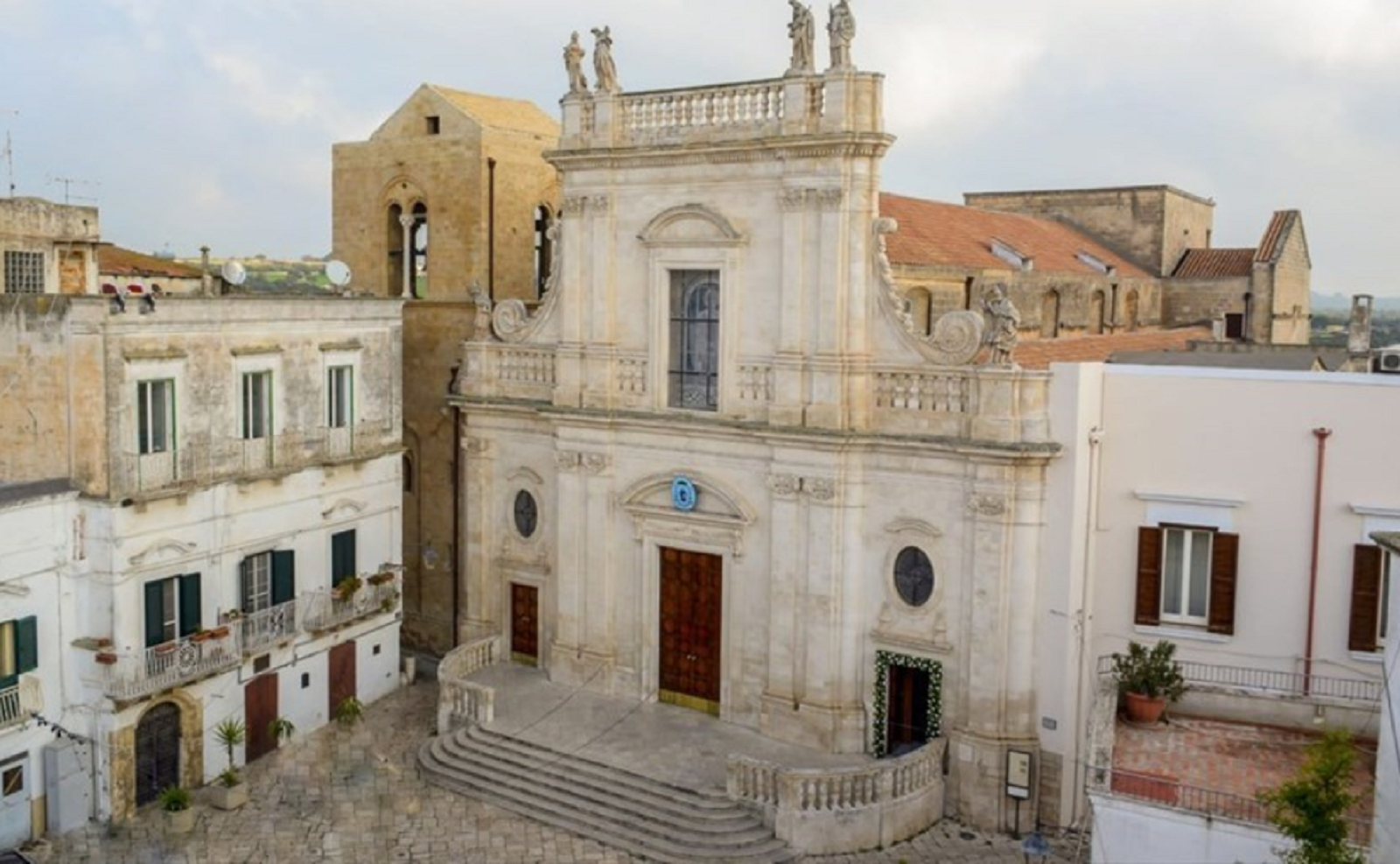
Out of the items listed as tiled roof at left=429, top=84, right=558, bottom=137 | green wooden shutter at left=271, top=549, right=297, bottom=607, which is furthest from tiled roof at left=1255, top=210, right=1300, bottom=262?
green wooden shutter at left=271, top=549, right=297, bottom=607

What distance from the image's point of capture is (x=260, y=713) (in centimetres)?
2512

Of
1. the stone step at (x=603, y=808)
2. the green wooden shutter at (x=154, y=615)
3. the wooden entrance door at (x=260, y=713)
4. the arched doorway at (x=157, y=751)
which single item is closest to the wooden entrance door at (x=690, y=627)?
the stone step at (x=603, y=808)

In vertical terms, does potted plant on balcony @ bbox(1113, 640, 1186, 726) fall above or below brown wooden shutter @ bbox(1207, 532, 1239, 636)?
below

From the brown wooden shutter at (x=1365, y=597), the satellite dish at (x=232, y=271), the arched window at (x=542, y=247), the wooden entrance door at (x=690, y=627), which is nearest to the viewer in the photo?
the brown wooden shutter at (x=1365, y=597)

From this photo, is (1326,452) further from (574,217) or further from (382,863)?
(382,863)

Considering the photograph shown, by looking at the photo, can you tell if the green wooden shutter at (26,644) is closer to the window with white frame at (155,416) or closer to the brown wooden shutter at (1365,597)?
the window with white frame at (155,416)

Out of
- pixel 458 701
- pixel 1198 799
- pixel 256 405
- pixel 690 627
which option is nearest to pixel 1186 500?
pixel 1198 799

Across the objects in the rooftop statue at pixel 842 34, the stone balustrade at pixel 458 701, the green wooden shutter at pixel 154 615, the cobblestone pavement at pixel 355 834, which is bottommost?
the cobblestone pavement at pixel 355 834

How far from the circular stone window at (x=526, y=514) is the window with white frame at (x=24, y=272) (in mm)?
11543

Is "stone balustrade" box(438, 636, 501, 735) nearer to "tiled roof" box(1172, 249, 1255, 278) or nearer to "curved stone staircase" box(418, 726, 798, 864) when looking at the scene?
"curved stone staircase" box(418, 726, 798, 864)

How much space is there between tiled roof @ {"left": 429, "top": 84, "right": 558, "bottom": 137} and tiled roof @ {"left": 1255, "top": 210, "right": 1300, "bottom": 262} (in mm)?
24182

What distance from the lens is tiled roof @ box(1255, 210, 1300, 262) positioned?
1676 inches

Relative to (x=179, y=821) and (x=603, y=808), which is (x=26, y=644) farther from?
(x=603, y=808)

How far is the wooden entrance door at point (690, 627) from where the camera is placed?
84.5 ft
